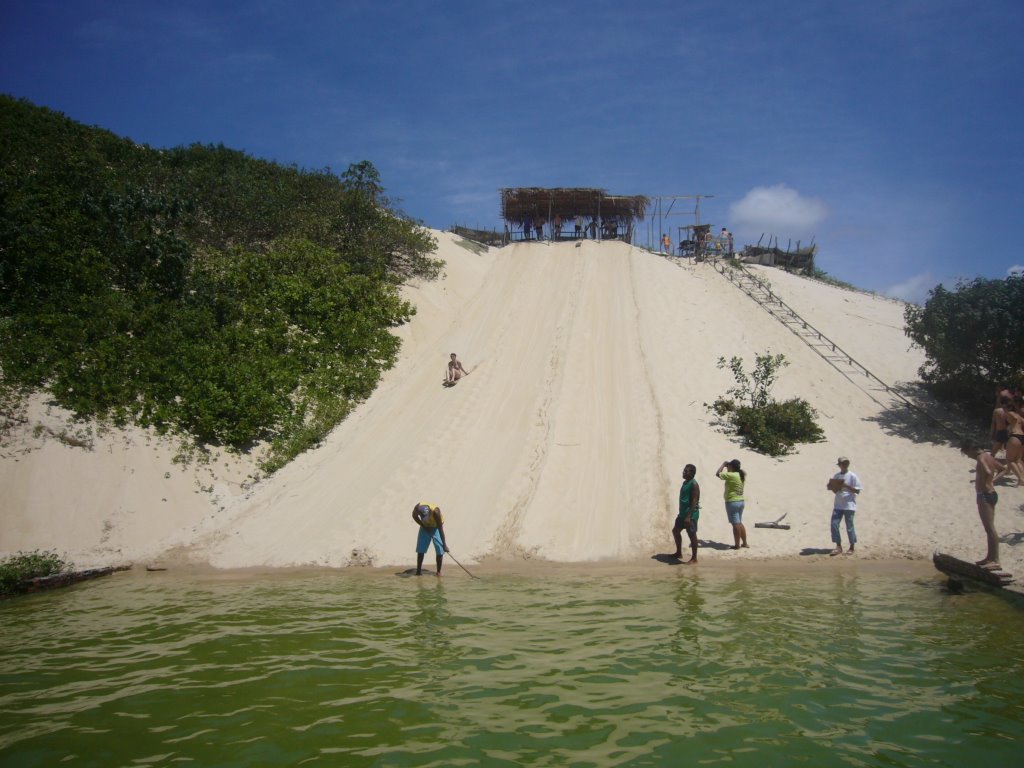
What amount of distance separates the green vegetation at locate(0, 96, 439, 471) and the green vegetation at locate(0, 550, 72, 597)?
4.01 m

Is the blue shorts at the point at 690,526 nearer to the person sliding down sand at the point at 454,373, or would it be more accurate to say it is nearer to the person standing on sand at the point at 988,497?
the person standing on sand at the point at 988,497

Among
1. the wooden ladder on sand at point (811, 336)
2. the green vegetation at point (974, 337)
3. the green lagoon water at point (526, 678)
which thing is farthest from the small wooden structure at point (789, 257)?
A: the green lagoon water at point (526, 678)

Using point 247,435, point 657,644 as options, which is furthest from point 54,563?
point 657,644

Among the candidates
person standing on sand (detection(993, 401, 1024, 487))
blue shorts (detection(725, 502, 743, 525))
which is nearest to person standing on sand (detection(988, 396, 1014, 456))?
person standing on sand (detection(993, 401, 1024, 487))

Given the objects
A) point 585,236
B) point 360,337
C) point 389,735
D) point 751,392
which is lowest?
point 389,735

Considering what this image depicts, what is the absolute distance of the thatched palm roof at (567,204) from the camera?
34.2m

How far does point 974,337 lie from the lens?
671 inches

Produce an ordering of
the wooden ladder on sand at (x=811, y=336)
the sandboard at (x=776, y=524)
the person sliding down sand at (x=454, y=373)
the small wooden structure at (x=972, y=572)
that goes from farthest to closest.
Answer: the person sliding down sand at (x=454, y=373) < the wooden ladder on sand at (x=811, y=336) < the sandboard at (x=776, y=524) < the small wooden structure at (x=972, y=572)

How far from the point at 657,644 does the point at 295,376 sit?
13700mm

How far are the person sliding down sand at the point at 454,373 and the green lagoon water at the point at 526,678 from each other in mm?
10387

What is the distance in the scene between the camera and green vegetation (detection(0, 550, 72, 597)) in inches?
422

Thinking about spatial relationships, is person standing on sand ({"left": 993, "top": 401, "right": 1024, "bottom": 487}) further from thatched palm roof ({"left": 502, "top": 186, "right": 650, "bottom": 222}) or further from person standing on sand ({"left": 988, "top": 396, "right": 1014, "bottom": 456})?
thatched palm roof ({"left": 502, "top": 186, "right": 650, "bottom": 222})

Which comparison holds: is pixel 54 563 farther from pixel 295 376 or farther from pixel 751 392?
pixel 751 392

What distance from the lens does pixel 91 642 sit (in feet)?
25.5
